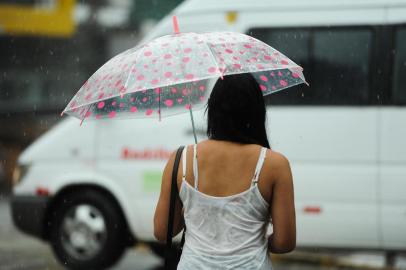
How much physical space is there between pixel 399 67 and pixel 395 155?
73 centimetres

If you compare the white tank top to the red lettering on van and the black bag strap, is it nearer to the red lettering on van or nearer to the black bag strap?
the black bag strap

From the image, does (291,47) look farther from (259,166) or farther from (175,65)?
(259,166)

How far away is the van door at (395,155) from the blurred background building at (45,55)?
38.6ft

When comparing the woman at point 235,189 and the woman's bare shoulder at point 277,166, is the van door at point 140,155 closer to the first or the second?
the woman at point 235,189

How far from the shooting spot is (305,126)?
21.7ft

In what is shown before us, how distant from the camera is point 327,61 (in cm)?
665

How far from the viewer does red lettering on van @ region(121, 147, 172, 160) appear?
6.90 m

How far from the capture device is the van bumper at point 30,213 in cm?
733

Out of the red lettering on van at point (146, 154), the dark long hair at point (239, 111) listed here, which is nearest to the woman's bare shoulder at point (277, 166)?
the dark long hair at point (239, 111)

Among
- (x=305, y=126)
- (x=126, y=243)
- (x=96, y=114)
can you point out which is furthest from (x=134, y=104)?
(x=126, y=243)

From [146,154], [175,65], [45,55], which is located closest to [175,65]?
[175,65]

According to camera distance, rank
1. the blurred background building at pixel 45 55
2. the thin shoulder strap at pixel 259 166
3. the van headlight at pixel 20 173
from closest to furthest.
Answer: the thin shoulder strap at pixel 259 166 → the van headlight at pixel 20 173 → the blurred background building at pixel 45 55

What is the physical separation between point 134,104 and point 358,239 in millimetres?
3502

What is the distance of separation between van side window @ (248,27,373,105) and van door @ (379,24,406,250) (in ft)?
0.74
